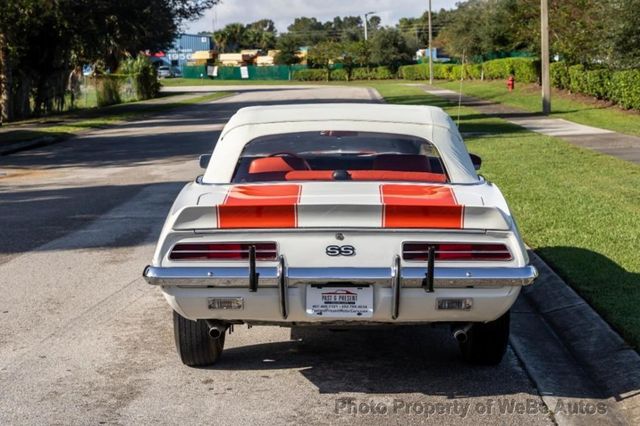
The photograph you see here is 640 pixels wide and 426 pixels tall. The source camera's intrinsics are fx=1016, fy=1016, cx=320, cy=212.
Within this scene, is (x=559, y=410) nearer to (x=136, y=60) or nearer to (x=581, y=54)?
(x=581, y=54)

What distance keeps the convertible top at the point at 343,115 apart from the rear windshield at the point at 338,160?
0.38ft

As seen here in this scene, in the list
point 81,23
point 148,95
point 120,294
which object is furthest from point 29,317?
point 148,95

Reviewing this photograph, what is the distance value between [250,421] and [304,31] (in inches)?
7609

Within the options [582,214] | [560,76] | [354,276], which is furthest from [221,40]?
[354,276]

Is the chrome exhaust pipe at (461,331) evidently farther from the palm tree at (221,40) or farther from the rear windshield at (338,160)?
the palm tree at (221,40)

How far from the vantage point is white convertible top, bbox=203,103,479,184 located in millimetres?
6562

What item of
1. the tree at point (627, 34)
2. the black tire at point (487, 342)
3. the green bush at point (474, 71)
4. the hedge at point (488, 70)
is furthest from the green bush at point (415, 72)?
the black tire at point (487, 342)

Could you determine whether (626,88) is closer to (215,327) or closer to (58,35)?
(58,35)

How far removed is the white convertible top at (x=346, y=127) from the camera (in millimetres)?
6562

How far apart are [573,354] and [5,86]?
3506 cm

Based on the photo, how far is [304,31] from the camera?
195125 mm

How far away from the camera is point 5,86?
38.4 metres

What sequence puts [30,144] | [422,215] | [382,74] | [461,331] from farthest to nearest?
[382,74] → [30,144] → [461,331] → [422,215]

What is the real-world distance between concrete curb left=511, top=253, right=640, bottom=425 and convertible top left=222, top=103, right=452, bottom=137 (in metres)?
1.60
